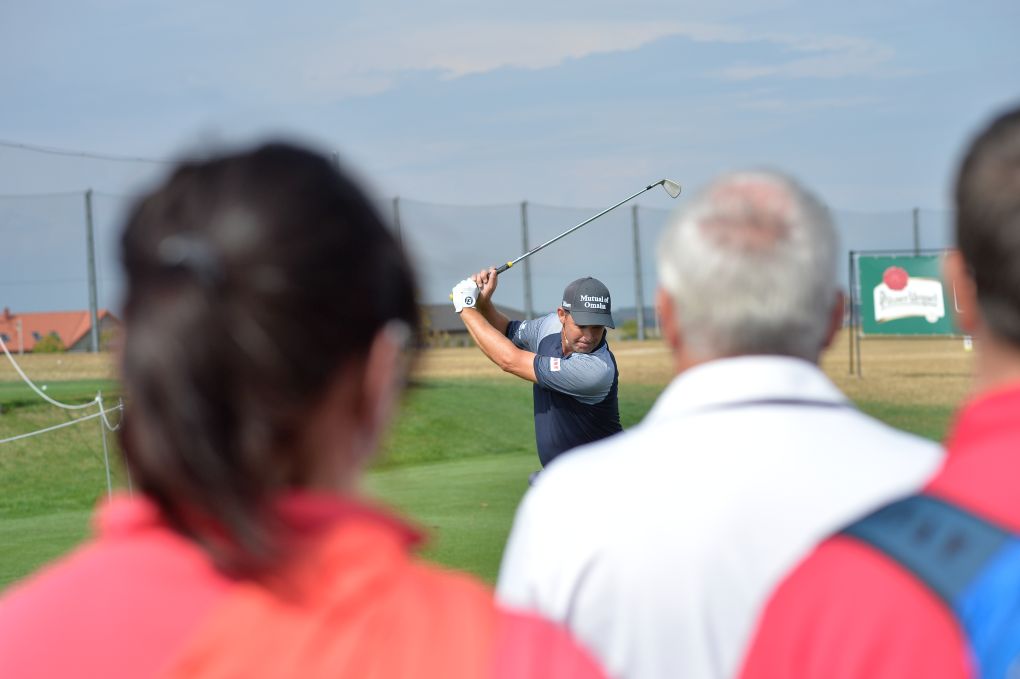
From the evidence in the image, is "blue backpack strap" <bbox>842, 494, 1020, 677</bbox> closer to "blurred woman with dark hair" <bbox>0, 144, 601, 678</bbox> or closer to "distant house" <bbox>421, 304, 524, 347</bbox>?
"blurred woman with dark hair" <bbox>0, 144, 601, 678</bbox>

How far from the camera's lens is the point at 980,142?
1645 mm

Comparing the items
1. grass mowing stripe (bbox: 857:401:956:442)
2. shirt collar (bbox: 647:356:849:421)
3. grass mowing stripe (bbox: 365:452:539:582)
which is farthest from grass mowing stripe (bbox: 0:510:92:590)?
grass mowing stripe (bbox: 857:401:956:442)

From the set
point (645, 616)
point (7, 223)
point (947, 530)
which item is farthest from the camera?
point (7, 223)

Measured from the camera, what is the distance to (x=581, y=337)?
8039 millimetres

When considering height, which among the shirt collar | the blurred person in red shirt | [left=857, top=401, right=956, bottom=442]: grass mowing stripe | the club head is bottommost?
[left=857, top=401, right=956, bottom=442]: grass mowing stripe

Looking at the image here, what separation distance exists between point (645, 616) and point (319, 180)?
0.95 metres

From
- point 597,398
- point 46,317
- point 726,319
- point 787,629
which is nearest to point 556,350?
point 597,398

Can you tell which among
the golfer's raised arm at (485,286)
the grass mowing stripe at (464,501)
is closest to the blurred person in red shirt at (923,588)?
the grass mowing stripe at (464,501)

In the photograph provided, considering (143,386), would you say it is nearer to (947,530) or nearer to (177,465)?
A: (177,465)

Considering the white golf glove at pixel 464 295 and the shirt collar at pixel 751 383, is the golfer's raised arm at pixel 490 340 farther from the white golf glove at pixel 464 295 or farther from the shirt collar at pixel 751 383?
the shirt collar at pixel 751 383

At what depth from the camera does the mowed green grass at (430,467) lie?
31.1 feet

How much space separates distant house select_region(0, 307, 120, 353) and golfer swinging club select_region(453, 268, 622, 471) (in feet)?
59.6

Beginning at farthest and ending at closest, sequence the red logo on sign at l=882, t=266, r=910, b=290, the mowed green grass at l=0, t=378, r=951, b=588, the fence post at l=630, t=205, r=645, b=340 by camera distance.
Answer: the fence post at l=630, t=205, r=645, b=340 → the red logo on sign at l=882, t=266, r=910, b=290 → the mowed green grass at l=0, t=378, r=951, b=588

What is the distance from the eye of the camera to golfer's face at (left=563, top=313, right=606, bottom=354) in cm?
802
